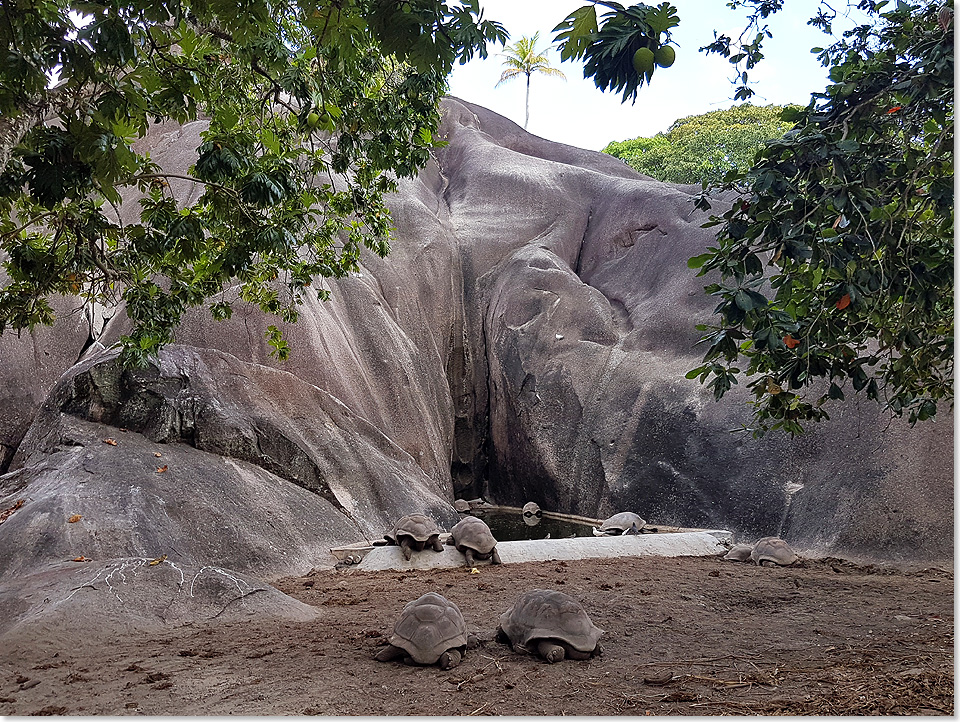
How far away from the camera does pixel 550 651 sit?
14.0 feet

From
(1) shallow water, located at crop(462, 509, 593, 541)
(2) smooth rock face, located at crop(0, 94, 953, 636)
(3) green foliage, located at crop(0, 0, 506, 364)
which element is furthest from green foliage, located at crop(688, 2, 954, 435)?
(1) shallow water, located at crop(462, 509, 593, 541)

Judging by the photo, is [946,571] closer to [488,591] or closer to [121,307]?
[488,591]

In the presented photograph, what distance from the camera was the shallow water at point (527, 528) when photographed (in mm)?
10234

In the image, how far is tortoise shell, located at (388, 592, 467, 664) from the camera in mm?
4145

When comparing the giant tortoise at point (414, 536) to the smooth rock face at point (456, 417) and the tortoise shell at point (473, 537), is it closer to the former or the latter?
the tortoise shell at point (473, 537)

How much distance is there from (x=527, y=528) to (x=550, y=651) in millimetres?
6831

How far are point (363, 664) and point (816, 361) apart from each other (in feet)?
9.58

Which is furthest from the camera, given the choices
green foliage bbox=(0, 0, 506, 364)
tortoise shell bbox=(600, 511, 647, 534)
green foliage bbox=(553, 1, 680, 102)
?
tortoise shell bbox=(600, 511, 647, 534)

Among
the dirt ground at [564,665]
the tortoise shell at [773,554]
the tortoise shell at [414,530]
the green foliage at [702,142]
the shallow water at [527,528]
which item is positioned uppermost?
the green foliage at [702,142]

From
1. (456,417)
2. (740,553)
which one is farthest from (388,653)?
(456,417)

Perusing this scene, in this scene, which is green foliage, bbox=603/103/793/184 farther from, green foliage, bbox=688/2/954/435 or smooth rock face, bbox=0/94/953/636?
green foliage, bbox=688/2/954/435

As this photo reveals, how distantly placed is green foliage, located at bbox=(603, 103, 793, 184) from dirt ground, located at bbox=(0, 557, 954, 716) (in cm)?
1257

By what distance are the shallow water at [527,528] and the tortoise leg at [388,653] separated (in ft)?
18.0

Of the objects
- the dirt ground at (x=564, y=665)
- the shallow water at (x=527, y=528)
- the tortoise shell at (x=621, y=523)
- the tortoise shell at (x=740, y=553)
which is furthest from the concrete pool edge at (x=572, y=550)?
the shallow water at (x=527, y=528)
